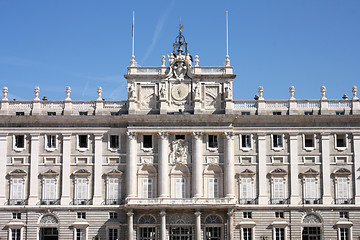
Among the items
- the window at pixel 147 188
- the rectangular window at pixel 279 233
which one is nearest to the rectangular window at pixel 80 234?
the window at pixel 147 188

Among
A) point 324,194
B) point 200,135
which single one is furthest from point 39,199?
point 324,194

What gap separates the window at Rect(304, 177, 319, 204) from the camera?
79.1 m

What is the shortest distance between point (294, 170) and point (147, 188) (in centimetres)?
1676

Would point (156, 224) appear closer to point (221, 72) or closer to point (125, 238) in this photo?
point (125, 238)

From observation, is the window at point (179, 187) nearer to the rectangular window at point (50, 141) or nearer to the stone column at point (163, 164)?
the stone column at point (163, 164)

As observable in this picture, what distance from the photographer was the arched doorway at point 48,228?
78375 millimetres

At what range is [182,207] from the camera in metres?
76.9

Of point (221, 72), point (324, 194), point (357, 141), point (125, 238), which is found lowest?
point (125, 238)

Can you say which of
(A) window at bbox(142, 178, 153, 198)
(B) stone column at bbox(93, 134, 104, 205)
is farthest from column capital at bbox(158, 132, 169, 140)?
(B) stone column at bbox(93, 134, 104, 205)

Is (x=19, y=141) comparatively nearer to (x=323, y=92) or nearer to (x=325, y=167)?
(x=325, y=167)

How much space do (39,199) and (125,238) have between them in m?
10.7

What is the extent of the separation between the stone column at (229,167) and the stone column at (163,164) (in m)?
6.55

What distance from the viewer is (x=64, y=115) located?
80.2m

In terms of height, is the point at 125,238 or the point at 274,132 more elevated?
the point at 274,132
